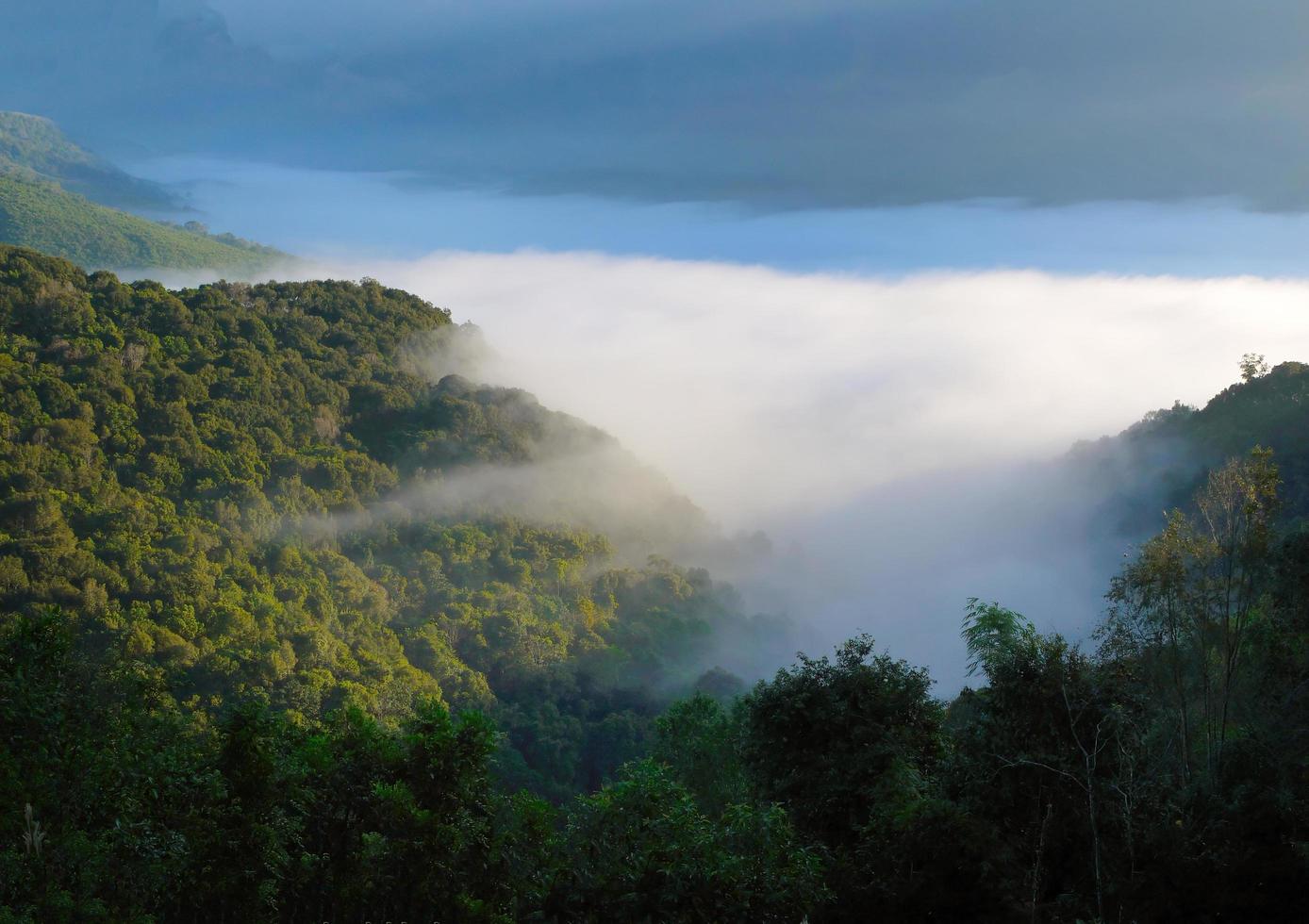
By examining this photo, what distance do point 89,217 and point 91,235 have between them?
4292 mm

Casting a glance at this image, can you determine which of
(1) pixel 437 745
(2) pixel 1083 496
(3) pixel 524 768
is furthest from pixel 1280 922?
(2) pixel 1083 496

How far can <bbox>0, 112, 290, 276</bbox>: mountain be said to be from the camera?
108562 mm

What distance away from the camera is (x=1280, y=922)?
951 centimetres

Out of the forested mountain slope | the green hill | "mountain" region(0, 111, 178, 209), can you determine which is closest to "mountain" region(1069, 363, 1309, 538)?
the forested mountain slope

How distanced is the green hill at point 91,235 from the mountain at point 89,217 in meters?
0.09

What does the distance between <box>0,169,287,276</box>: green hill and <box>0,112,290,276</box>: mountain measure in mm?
88

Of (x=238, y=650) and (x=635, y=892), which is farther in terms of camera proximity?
(x=238, y=650)

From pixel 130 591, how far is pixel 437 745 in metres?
29.8

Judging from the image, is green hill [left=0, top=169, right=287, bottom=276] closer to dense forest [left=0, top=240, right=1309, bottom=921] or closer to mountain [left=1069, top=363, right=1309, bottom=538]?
dense forest [left=0, top=240, right=1309, bottom=921]

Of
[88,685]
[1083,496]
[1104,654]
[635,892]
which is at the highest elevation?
[1083,496]

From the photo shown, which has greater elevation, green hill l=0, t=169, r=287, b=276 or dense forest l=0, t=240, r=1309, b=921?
green hill l=0, t=169, r=287, b=276

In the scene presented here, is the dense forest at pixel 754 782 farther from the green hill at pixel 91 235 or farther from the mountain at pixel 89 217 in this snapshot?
the mountain at pixel 89 217

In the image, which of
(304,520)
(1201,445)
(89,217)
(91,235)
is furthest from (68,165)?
(1201,445)

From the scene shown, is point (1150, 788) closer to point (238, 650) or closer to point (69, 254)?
point (238, 650)
